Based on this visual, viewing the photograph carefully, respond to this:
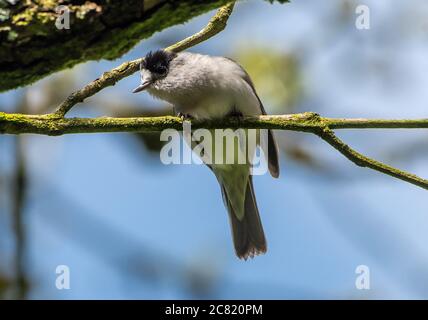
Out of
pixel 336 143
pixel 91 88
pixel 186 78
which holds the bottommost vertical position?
pixel 336 143

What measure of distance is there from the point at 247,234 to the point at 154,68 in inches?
68.5

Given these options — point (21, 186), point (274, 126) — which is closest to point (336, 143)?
point (274, 126)

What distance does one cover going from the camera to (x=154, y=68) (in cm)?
429

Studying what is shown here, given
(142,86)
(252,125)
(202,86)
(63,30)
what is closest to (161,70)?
(142,86)

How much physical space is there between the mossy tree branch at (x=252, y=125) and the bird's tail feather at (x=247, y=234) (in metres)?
2.27

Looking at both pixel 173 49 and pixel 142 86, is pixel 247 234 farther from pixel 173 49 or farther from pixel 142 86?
pixel 173 49

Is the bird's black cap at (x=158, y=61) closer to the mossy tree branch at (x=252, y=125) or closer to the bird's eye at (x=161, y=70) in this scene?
the bird's eye at (x=161, y=70)

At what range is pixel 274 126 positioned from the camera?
115 inches

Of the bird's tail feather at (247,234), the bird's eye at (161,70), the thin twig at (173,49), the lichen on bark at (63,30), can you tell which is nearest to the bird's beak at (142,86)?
the bird's eye at (161,70)

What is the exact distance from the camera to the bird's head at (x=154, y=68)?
4188 millimetres
